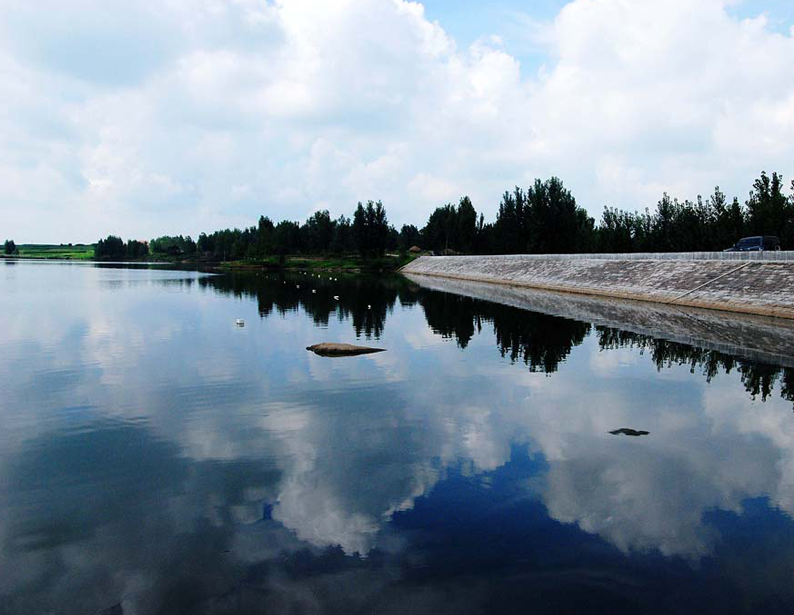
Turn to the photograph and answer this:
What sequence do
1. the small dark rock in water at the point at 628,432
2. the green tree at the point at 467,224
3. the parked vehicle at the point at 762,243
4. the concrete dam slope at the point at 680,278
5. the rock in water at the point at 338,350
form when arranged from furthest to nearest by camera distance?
the green tree at the point at 467,224 → the parked vehicle at the point at 762,243 → the concrete dam slope at the point at 680,278 → the rock in water at the point at 338,350 → the small dark rock in water at the point at 628,432

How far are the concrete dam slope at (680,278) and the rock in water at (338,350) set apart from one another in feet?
109

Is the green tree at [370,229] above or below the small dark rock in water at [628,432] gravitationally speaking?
above

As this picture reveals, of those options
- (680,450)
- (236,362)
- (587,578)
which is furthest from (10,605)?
(236,362)

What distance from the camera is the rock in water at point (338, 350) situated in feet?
95.8

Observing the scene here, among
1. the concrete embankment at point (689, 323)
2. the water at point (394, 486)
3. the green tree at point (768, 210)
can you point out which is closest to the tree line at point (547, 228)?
the green tree at point (768, 210)

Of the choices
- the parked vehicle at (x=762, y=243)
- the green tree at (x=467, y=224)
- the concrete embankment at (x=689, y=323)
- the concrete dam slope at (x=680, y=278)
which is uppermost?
the green tree at (x=467, y=224)

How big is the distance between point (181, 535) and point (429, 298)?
57.0 metres

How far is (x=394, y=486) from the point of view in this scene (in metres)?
12.7

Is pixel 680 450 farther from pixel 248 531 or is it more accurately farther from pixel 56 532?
pixel 56 532

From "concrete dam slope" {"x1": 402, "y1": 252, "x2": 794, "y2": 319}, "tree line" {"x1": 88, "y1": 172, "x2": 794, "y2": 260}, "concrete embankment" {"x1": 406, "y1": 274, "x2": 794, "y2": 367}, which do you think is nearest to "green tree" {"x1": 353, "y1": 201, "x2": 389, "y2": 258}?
"tree line" {"x1": 88, "y1": 172, "x2": 794, "y2": 260}

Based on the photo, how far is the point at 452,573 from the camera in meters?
9.23

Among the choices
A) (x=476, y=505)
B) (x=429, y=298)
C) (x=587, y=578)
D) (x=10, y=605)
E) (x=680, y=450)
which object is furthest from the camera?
(x=429, y=298)

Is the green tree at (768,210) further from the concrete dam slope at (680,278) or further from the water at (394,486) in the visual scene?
the water at (394,486)

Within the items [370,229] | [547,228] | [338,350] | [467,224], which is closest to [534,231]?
[547,228]
